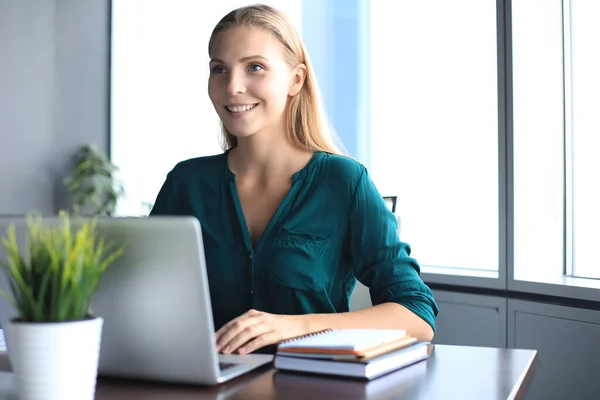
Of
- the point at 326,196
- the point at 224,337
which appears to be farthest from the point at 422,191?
the point at 224,337

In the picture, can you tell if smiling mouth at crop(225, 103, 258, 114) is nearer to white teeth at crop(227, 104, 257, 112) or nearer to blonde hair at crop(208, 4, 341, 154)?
white teeth at crop(227, 104, 257, 112)

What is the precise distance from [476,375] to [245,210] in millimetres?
844

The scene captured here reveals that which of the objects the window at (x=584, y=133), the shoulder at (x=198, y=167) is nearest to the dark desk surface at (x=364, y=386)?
the shoulder at (x=198, y=167)

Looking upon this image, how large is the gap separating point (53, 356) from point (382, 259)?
994 mm

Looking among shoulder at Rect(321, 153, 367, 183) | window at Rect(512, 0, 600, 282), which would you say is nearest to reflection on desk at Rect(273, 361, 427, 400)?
shoulder at Rect(321, 153, 367, 183)

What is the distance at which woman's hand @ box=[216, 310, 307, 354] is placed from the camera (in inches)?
52.3

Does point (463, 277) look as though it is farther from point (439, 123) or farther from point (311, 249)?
point (311, 249)

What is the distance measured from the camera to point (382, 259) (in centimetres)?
179

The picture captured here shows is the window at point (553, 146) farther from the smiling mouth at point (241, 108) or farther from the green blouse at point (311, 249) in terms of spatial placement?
the smiling mouth at point (241, 108)

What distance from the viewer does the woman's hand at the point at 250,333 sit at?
133 cm

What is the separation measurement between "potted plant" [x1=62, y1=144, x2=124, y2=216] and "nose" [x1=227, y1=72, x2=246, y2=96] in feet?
10.7

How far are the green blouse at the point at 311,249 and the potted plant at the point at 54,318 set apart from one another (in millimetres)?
857

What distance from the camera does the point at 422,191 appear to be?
3.63 m

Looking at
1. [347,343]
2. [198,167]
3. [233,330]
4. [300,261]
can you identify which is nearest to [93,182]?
[198,167]
